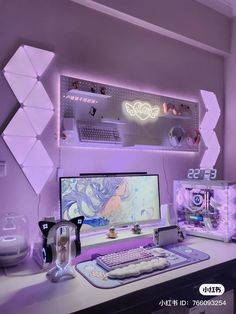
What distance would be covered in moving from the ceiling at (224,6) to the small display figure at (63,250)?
2316 mm

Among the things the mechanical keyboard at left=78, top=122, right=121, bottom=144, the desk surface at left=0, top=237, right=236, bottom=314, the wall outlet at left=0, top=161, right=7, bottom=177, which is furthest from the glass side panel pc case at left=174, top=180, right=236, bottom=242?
the wall outlet at left=0, top=161, right=7, bottom=177

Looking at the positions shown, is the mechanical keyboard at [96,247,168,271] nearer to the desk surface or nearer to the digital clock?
the desk surface

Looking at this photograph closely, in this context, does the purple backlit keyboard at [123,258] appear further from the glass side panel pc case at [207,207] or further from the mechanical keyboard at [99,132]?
the mechanical keyboard at [99,132]

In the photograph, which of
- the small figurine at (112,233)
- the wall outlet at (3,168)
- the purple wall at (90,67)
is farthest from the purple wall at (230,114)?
the wall outlet at (3,168)

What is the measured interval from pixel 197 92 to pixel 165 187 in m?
0.96

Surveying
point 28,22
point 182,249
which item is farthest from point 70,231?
point 28,22

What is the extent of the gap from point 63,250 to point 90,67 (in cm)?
124

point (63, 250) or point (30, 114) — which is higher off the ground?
point (30, 114)

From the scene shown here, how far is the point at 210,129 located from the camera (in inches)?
102

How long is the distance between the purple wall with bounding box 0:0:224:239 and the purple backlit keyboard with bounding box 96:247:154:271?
20.7 inches

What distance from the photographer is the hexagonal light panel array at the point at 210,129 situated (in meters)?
2.55

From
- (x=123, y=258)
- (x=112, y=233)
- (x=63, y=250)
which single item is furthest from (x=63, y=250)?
(x=112, y=233)

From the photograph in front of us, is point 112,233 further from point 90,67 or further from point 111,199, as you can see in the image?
point 90,67

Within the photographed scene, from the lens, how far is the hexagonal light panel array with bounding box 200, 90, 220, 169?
2555mm
